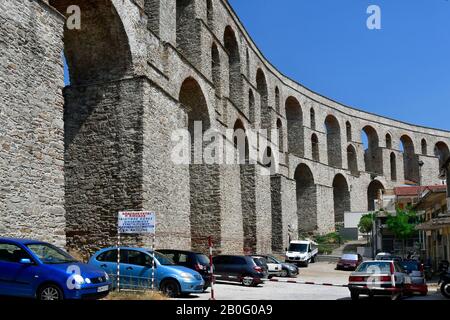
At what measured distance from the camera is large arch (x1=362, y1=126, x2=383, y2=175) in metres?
62.6

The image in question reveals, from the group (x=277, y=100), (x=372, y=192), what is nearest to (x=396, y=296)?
(x=277, y=100)

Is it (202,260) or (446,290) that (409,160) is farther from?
(202,260)

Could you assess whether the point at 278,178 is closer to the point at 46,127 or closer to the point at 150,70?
the point at 150,70

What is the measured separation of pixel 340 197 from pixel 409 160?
53.7 ft

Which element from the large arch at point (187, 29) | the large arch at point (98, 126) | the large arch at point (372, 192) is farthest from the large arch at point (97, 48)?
the large arch at point (372, 192)

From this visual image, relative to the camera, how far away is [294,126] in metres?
51.2

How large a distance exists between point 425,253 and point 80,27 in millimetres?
24647

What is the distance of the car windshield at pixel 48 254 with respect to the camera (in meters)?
9.71

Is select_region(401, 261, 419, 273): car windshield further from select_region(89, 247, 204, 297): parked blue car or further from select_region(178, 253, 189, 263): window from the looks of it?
select_region(89, 247, 204, 297): parked blue car

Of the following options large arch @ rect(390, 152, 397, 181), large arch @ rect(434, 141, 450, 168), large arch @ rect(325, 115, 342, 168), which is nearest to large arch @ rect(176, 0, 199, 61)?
large arch @ rect(325, 115, 342, 168)

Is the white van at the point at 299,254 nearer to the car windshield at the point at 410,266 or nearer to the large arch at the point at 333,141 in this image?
the car windshield at the point at 410,266

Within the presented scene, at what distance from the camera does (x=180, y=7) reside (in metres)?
28.5

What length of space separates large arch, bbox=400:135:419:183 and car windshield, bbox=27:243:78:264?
61862 mm
